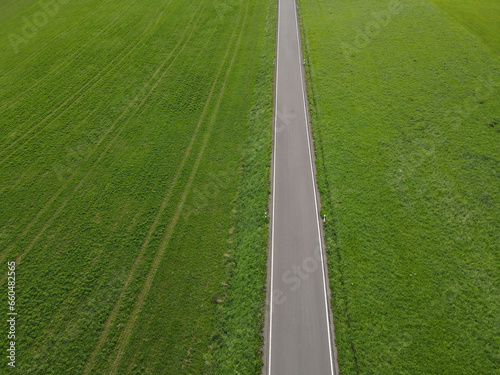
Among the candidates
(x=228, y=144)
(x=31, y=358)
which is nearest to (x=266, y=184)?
(x=228, y=144)

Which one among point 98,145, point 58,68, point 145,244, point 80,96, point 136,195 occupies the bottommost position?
point 145,244

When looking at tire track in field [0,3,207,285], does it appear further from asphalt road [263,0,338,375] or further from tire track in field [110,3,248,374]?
asphalt road [263,0,338,375]

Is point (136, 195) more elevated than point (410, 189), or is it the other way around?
point (136, 195)

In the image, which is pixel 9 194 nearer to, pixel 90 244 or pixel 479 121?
pixel 90 244

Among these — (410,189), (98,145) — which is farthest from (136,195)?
(410,189)

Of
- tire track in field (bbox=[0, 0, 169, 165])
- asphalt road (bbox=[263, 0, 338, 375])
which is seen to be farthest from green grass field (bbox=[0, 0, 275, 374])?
asphalt road (bbox=[263, 0, 338, 375])

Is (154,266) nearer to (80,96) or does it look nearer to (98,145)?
(98,145)
